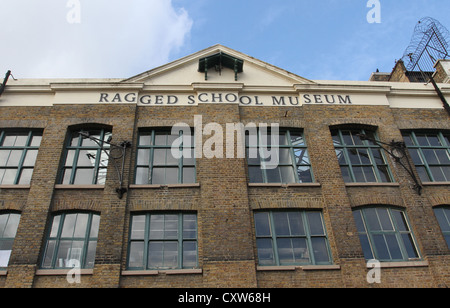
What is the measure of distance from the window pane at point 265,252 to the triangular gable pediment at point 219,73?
21.6 feet

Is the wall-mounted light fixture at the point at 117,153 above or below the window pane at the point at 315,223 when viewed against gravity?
above

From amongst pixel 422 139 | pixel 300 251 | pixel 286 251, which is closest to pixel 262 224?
pixel 286 251

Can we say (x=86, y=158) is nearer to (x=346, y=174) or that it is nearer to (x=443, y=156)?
(x=346, y=174)

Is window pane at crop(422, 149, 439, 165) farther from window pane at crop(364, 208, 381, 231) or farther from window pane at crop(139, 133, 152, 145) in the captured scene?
window pane at crop(139, 133, 152, 145)

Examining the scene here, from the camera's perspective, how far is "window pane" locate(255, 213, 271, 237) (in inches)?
432

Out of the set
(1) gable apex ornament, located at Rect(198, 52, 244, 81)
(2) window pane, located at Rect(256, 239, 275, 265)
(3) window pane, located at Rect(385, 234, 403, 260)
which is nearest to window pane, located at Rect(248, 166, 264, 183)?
(2) window pane, located at Rect(256, 239, 275, 265)

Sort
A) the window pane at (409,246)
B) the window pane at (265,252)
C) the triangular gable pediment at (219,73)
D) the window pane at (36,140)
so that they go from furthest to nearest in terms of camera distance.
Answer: the triangular gable pediment at (219,73) < the window pane at (36,140) < the window pane at (409,246) < the window pane at (265,252)

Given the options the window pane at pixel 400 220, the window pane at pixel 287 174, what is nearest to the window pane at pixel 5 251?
the window pane at pixel 287 174

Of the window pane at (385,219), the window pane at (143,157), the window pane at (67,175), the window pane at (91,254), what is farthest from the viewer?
the window pane at (143,157)

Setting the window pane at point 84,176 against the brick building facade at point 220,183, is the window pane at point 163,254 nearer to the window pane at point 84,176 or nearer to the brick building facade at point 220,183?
the brick building facade at point 220,183

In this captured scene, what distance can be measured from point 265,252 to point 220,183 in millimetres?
2648

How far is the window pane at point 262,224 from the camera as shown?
1098 cm

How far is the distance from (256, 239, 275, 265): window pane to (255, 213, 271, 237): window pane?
232 mm
